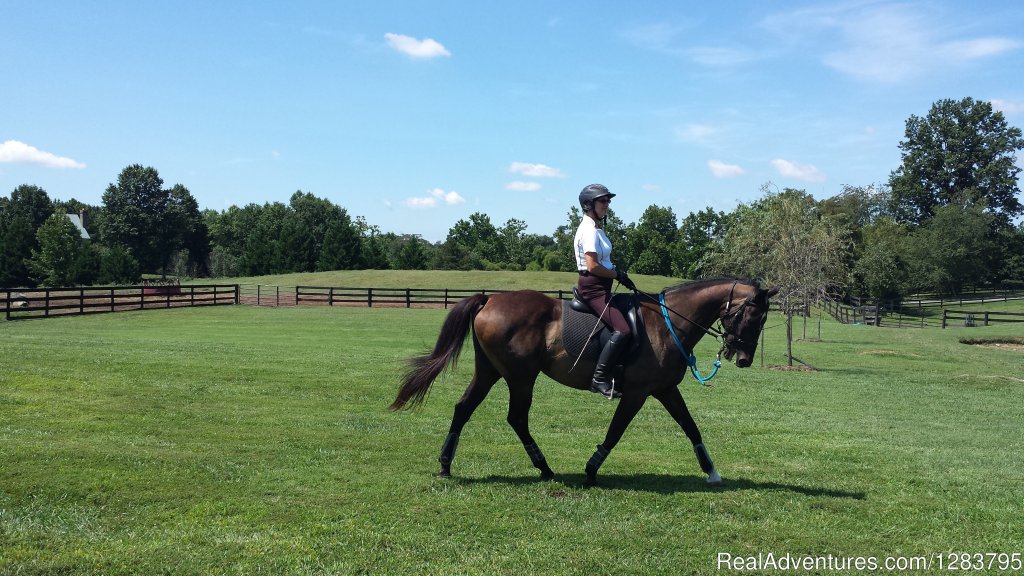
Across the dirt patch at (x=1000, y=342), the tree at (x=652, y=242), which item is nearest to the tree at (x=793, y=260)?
the dirt patch at (x=1000, y=342)

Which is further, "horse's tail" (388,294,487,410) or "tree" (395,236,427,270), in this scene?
"tree" (395,236,427,270)

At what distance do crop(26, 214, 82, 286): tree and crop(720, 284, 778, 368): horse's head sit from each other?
78.6 metres

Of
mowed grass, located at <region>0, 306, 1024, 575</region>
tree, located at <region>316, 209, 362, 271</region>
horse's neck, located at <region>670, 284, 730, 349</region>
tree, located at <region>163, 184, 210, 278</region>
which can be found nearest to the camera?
mowed grass, located at <region>0, 306, 1024, 575</region>

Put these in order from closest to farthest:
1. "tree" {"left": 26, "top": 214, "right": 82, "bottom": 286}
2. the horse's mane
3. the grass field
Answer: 1. the horse's mane
2. "tree" {"left": 26, "top": 214, "right": 82, "bottom": 286}
3. the grass field

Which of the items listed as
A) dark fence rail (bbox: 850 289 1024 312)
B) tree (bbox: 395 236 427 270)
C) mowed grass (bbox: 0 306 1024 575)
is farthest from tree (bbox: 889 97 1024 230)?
mowed grass (bbox: 0 306 1024 575)

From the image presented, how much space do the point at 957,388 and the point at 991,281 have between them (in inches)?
3370

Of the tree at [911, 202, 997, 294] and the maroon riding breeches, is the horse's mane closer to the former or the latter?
the maroon riding breeches

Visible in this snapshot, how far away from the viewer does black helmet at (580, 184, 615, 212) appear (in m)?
7.68

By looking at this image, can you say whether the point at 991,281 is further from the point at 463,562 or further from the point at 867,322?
the point at 463,562

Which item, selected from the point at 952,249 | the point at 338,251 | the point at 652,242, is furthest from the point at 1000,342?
the point at 652,242

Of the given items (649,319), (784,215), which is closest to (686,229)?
(784,215)

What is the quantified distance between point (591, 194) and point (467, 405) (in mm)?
2705

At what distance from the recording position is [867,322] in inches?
1903

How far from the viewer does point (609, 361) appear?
7.50m
